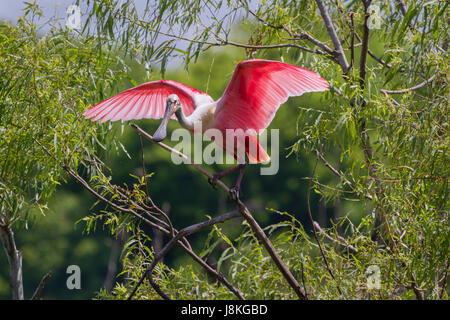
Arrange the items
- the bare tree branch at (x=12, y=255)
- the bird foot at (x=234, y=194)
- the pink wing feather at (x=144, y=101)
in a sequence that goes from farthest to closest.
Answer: the bare tree branch at (x=12, y=255) < the pink wing feather at (x=144, y=101) < the bird foot at (x=234, y=194)

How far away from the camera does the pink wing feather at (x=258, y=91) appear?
2.32 metres

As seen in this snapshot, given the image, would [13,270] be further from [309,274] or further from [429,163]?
[429,163]

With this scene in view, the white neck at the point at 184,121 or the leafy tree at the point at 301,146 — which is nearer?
the leafy tree at the point at 301,146

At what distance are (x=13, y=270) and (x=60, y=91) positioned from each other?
120cm

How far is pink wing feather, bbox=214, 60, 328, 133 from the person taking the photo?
232 cm

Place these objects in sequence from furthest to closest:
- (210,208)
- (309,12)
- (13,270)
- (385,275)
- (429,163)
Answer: (210,208) → (13,270) → (309,12) → (385,275) → (429,163)

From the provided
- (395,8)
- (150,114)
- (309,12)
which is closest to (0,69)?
(150,114)

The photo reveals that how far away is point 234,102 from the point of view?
2525 mm

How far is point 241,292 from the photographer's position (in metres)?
2.62

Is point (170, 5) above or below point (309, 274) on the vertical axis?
above

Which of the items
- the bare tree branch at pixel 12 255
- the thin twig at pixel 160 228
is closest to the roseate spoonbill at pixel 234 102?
the thin twig at pixel 160 228

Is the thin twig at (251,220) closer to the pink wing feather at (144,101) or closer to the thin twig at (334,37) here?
the pink wing feather at (144,101)

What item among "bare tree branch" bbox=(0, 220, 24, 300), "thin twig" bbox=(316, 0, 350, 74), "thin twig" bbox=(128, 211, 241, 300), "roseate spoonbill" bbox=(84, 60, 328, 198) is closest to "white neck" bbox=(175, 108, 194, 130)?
"roseate spoonbill" bbox=(84, 60, 328, 198)

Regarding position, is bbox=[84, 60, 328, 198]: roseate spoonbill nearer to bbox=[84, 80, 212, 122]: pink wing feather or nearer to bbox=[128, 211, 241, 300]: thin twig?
bbox=[84, 80, 212, 122]: pink wing feather
